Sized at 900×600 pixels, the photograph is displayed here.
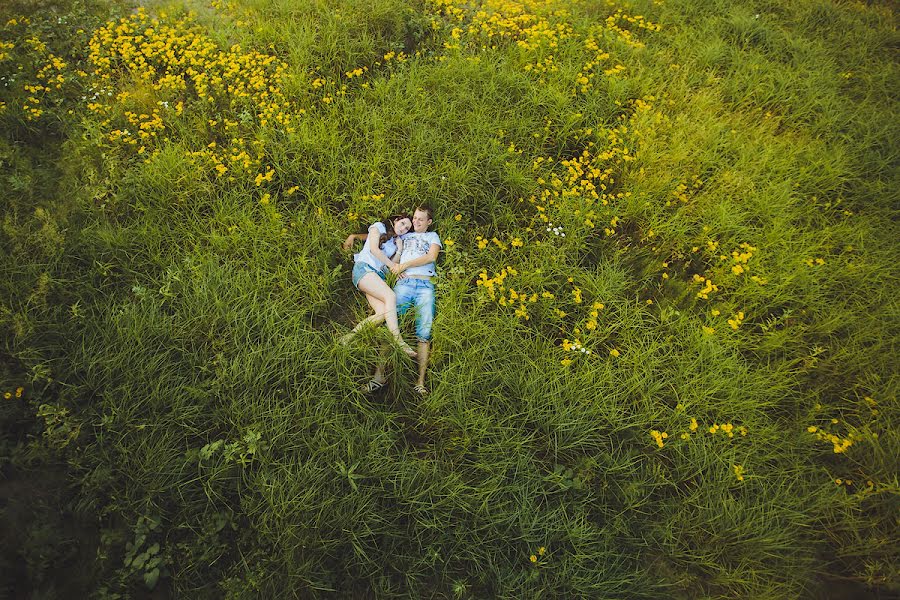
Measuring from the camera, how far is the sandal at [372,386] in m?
2.97

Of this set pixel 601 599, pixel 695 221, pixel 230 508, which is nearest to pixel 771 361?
pixel 695 221

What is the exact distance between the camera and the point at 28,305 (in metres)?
2.84

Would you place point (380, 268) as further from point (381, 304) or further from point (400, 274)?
point (381, 304)

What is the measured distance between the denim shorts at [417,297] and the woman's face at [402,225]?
476 millimetres

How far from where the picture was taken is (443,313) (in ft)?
10.8

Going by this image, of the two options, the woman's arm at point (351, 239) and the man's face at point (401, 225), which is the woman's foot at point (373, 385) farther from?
the man's face at point (401, 225)

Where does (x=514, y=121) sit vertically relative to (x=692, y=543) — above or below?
above

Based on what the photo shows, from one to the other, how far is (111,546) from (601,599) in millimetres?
2802

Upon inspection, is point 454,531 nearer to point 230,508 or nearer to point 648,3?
point 230,508

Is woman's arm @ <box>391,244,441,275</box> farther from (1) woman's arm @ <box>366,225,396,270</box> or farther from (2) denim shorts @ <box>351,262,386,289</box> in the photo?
(2) denim shorts @ <box>351,262,386,289</box>

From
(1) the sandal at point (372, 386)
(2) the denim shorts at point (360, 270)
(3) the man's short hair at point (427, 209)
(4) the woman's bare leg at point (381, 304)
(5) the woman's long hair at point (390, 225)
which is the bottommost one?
(1) the sandal at point (372, 386)

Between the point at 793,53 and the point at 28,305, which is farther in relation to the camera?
the point at 793,53

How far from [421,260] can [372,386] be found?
1.11 m

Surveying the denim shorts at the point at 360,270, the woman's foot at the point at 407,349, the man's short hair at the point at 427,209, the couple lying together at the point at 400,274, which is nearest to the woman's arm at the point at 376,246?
the couple lying together at the point at 400,274
